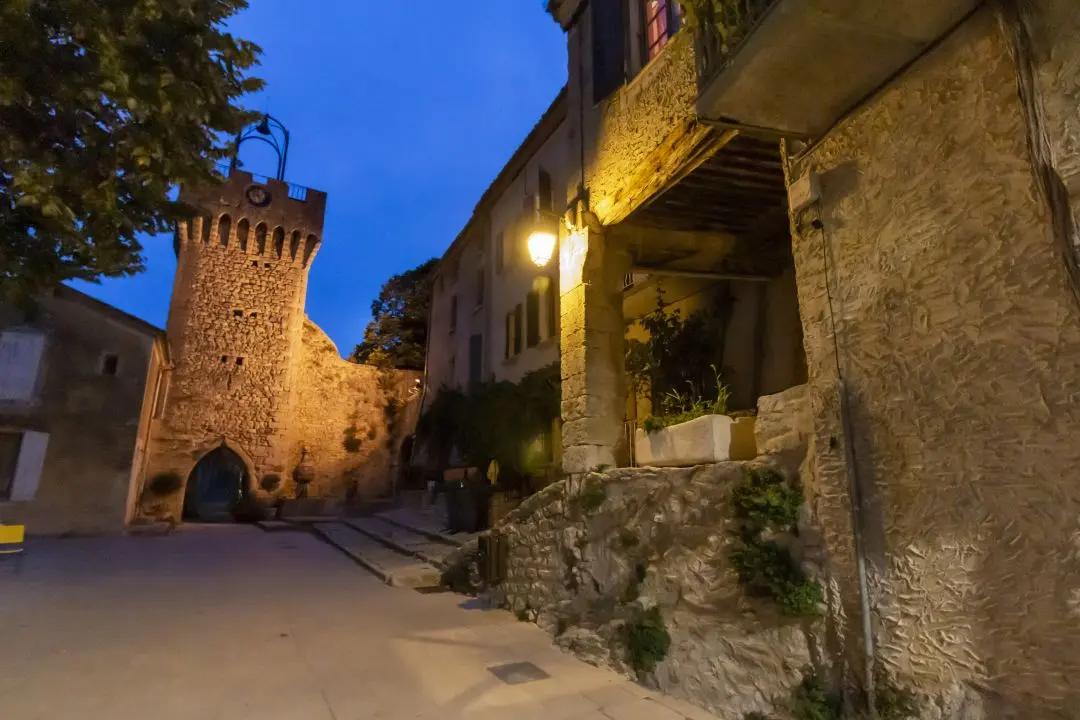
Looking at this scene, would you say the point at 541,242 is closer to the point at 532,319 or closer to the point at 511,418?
the point at 511,418

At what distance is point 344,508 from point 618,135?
50.7ft

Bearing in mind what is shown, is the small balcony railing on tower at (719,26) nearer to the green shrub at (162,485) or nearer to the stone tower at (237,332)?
the stone tower at (237,332)

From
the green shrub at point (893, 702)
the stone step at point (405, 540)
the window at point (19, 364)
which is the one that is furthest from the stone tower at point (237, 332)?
the green shrub at point (893, 702)

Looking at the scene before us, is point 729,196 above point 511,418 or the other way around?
above

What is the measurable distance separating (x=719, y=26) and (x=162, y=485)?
754 inches

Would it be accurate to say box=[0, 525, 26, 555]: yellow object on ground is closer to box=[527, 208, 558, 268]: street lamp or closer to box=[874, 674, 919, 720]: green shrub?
box=[527, 208, 558, 268]: street lamp

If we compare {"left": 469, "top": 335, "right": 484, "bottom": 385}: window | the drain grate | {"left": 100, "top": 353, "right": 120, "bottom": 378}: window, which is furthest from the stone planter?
{"left": 100, "top": 353, "right": 120, "bottom": 378}: window

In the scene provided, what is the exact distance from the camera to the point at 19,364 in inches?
496

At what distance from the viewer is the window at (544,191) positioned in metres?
12.2

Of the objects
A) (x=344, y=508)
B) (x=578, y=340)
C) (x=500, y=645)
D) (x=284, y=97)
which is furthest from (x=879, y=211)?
(x=284, y=97)

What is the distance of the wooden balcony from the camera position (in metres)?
2.66

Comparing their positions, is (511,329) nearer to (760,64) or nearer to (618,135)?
(618,135)

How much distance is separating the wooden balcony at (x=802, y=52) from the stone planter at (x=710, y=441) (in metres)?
2.03

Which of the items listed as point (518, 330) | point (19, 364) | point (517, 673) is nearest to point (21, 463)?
point (19, 364)
